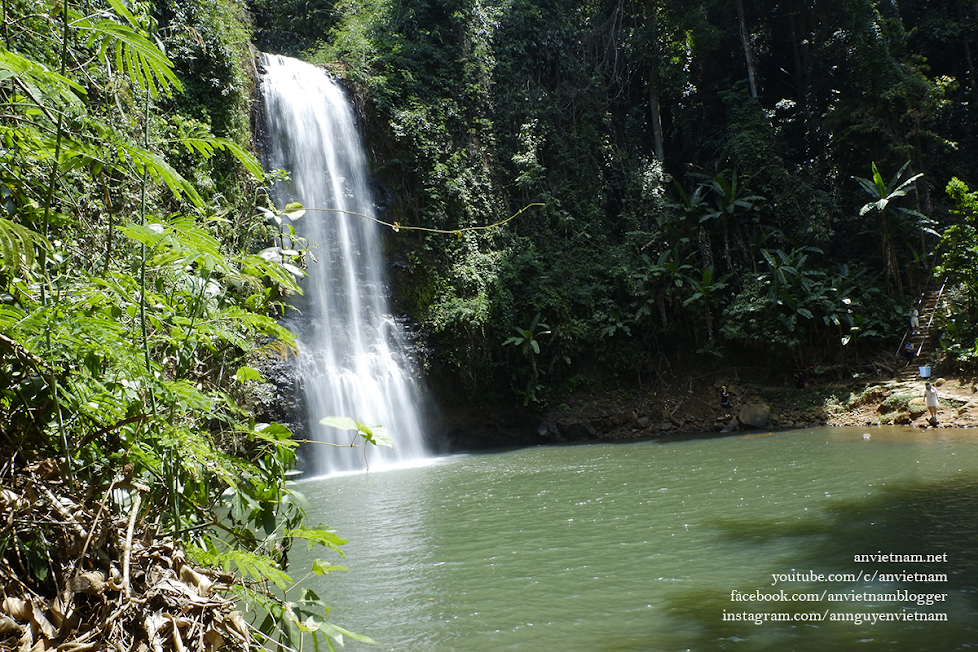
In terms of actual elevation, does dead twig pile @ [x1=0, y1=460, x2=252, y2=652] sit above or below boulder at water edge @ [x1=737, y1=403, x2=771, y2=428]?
above

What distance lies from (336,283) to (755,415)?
36.9 feet

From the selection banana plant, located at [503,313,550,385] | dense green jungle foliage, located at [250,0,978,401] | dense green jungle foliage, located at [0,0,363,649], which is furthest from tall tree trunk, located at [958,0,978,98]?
dense green jungle foliage, located at [0,0,363,649]

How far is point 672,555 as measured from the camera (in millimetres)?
5633

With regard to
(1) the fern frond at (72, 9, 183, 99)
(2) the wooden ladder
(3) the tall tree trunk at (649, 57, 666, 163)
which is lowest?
(2) the wooden ladder

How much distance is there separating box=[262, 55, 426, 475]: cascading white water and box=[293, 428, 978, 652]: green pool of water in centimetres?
417

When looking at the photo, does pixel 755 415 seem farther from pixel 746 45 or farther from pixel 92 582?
pixel 92 582

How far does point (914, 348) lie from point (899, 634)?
14873 mm

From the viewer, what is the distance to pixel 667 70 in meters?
21.2

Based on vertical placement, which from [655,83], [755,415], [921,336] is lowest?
[755,415]

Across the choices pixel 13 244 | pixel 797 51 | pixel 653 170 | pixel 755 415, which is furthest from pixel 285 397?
pixel 797 51

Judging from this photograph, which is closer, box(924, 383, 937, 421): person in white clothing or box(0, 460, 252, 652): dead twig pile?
box(0, 460, 252, 652): dead twig pile

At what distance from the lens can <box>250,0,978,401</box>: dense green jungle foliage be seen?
17062 millimetres

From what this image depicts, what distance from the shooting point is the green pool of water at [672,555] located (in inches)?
159

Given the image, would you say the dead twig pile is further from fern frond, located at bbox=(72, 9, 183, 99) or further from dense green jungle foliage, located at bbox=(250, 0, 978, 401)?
dense green jungle foliage, located at bbox=(250, 0, 978, 401)
